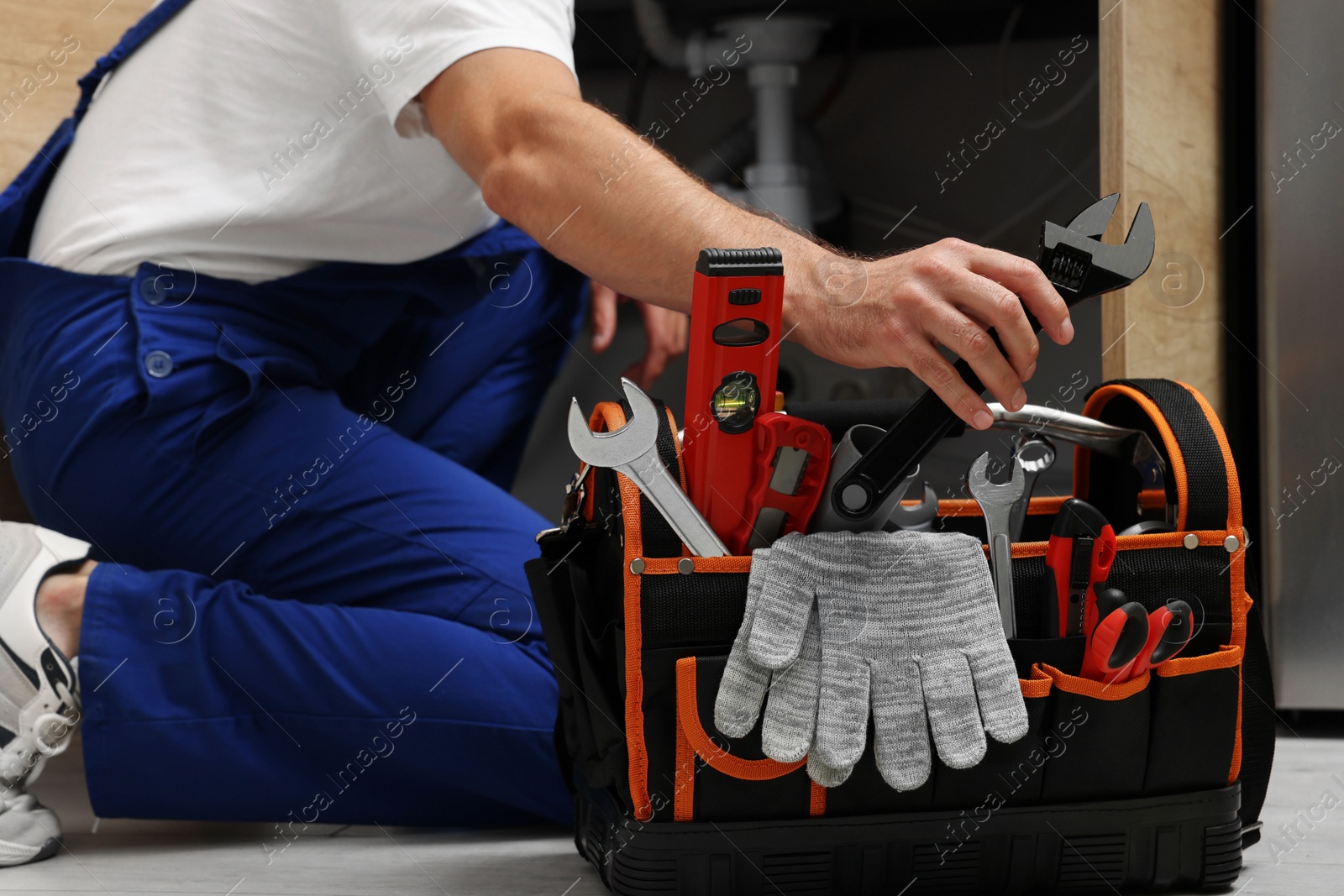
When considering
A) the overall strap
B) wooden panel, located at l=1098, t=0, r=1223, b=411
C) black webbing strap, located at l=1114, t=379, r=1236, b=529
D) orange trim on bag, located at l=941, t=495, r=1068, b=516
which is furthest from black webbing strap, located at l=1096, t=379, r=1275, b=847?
the overall strap

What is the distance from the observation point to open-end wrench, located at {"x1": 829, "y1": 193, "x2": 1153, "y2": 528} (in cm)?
55

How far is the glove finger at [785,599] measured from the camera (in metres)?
0.56

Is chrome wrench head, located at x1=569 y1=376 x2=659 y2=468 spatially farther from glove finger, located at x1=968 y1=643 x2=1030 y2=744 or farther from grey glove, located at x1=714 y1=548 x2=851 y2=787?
glove finger, located at x1=968 y1=643 x2=1030 y2=744

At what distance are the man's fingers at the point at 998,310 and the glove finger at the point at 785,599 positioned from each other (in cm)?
14

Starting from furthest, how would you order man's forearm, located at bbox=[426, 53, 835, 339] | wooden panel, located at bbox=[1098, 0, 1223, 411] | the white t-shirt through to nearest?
wooden panel, located at bbox=[1098, 0, 1223, 411] → the white t-shirt → man's forearm, located at bbox=[426, 53, 835, 339]

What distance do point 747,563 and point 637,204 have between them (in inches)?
8.8

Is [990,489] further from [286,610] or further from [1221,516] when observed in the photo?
[286,610]

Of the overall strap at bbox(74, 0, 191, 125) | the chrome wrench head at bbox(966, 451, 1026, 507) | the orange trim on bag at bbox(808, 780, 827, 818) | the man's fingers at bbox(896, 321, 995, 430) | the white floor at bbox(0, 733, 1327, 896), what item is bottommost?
the white floor at bbox(0, 733, 1327, 896)

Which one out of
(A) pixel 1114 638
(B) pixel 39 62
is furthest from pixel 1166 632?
(B) pixel 39 62

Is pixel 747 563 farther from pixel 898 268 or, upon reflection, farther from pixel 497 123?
pixel 497 123

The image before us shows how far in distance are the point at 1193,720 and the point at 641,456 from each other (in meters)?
0.35

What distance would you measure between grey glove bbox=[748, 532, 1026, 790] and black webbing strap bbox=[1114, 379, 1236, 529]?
0.14 metres

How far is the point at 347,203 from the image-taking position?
956 mm

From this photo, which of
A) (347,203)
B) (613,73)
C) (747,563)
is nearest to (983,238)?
(613,73)
